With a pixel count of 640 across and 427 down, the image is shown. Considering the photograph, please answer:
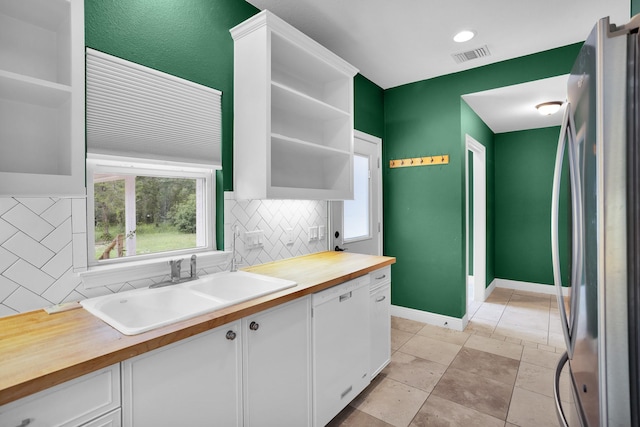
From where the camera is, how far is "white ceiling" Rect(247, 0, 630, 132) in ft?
7.57

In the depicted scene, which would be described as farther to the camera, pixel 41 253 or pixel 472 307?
pixel 472 307

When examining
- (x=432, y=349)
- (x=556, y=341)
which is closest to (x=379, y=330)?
(x=432, y=349)

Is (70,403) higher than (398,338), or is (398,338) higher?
(70,403)

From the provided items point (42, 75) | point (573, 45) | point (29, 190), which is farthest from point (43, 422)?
point (573, 45)

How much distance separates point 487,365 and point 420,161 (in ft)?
7.10

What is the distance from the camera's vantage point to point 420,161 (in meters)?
3.72

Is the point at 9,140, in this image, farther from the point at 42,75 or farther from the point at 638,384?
the point at 638,384

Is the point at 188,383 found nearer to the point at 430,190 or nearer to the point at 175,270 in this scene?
the point at 175,270

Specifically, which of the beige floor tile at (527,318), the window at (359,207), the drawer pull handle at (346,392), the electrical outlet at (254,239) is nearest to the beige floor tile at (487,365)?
the beige floor tile at (527,318)

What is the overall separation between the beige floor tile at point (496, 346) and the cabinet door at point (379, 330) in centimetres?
110

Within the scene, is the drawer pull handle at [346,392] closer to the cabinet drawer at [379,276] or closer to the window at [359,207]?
the cabinet drawer at [379,276]

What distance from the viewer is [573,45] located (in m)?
2.85

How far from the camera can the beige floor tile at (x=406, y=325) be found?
3.53 meters

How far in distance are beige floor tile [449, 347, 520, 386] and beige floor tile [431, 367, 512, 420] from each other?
80 mm
